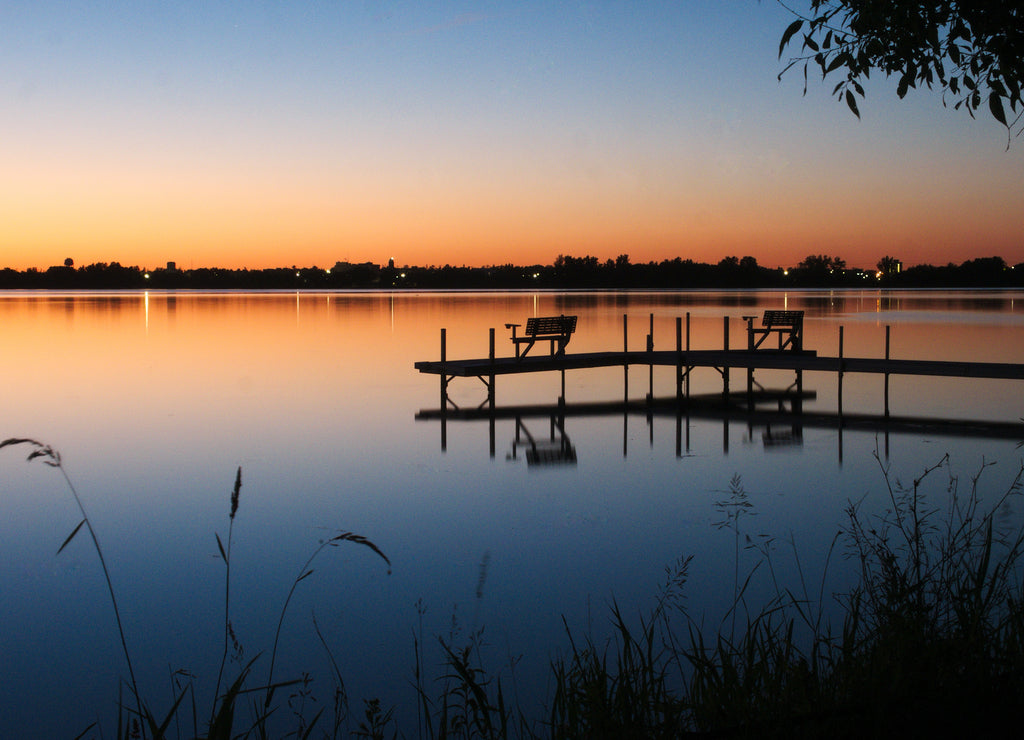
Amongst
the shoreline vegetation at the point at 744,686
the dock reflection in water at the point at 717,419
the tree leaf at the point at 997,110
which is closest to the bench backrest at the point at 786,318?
the dock reflection in water at the point at 717,419

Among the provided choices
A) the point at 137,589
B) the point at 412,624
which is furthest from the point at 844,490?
the point at 137,589

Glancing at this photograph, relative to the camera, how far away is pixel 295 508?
11.8 meters

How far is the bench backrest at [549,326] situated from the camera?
942 inches

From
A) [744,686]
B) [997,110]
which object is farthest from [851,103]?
[744,686]

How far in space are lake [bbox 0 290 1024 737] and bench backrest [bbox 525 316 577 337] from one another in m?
1.59

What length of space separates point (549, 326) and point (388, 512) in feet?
43.2

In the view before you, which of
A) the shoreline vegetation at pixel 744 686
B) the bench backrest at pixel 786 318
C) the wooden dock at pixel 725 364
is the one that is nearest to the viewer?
the shoreline vegetation at pixel 744 686

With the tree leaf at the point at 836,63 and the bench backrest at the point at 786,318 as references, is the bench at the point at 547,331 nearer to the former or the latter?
the bench backrest at the point at 786,318

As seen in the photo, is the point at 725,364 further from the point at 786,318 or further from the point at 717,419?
the point at 717,419

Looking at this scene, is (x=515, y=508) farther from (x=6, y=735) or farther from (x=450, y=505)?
(x=6, y=735)

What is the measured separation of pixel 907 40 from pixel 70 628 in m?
7.68

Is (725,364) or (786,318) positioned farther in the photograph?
(786,318)

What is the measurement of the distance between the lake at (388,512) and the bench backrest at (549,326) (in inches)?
62.8

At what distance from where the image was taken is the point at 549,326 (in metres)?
24.3
